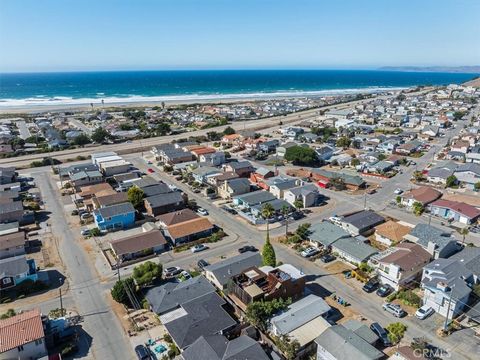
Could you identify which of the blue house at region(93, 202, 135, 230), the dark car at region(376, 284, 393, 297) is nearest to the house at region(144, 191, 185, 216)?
the blue house at region(93, 202, 135, 230)

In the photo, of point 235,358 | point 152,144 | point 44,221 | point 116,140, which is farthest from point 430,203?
point 116,140

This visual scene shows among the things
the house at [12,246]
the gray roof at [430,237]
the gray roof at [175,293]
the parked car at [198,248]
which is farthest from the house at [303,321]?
the house at [12,246]

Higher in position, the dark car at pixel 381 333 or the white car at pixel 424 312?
the dark car at pixel 381 333

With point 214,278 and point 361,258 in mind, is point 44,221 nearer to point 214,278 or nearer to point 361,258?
point 214,278

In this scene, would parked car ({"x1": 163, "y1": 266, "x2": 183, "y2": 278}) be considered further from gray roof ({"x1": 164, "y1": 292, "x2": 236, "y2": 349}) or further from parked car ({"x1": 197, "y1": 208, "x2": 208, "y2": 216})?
parked car ({"x1": 197, "y1": 208, "x2": 208, "y2": 216})

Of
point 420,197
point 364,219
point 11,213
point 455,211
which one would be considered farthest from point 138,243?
point 455,211

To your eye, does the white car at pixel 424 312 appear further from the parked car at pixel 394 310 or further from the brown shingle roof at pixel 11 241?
the brown shingle roof at pixel 11 241

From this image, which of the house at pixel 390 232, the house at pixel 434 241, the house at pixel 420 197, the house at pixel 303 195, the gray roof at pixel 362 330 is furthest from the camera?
the house at pixel 303 195
